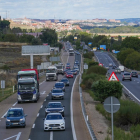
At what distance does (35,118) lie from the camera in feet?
93.2

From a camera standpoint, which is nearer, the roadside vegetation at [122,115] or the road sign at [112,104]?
the road sign at [112,104]

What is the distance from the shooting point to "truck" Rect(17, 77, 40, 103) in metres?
36.1

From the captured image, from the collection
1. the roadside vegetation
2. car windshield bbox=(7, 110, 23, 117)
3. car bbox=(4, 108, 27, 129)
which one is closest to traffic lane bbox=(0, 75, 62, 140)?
car bbox=(4, 108, 27, 129)

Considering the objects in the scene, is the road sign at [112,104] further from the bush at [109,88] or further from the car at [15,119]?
the bush at [109,88]

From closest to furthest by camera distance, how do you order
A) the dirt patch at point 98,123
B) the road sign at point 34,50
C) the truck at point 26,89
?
the dirt patch at point 98,123 → the truck at point 26,89 → the road sign at point 34,50

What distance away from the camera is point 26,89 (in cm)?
3619

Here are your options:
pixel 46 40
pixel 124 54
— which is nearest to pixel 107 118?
pixel 124 54

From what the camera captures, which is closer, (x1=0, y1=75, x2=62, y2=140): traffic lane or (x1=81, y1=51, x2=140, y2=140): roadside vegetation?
(x1=81, y1=51, x2=140, y2=140): roadside vegetation

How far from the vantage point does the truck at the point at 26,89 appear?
118 feet

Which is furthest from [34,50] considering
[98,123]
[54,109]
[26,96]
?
[98,123]

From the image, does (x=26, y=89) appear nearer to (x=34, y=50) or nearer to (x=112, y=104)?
(x=112, y=104)

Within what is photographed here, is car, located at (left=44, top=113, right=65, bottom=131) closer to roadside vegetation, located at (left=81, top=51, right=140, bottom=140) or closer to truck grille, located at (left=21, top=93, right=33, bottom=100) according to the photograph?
roadside vegetation, located at (left=81, top=51, right=140, bottom=140)

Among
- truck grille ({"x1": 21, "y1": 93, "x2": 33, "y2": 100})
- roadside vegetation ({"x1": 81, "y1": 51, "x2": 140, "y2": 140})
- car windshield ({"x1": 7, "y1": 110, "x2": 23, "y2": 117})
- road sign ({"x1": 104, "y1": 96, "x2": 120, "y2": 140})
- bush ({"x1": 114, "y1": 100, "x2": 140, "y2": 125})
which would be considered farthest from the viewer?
truck grille ({"x1": 21, "y1": 93, "x2": 33, "y2": 100})

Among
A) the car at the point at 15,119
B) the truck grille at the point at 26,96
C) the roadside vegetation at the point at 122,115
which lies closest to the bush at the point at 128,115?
the roadside vegetation at the point at 122,115
